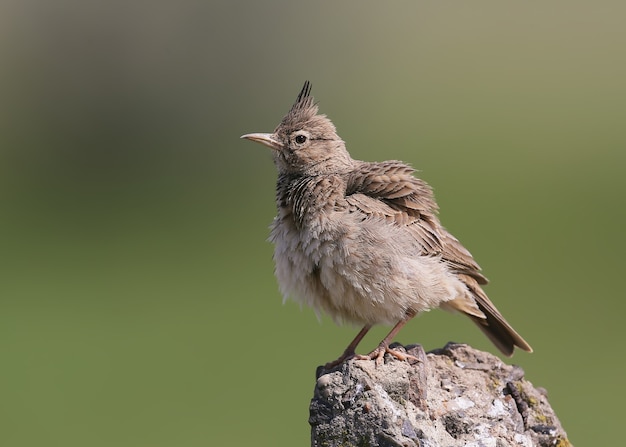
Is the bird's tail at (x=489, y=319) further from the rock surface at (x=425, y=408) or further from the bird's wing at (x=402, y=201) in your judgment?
the rock surface at (x=425, y=408)

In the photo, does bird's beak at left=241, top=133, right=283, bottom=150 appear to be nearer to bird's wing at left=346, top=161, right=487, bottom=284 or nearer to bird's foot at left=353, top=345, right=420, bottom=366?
bird's wing at left=346, top=161, right=487, bottom=284

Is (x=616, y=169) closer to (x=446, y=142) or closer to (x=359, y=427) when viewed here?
(x=446, y=142)

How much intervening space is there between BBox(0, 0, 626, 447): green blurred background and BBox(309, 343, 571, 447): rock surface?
5892mm

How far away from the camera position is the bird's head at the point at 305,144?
8.46 m

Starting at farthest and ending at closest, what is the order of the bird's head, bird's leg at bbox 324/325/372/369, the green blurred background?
1. the green blurred background
2. the bird's head
3. bird's leg at bbox 324/325/372/369

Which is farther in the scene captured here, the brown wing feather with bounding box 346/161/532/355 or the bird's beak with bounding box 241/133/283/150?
the bird's beak with bounding box 241/133/283/150

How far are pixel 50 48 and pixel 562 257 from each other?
1671 cm

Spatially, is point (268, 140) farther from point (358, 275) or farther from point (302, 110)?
point (358, 275)

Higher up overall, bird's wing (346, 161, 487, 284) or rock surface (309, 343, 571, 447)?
bird's wing (346, 161, 487, 284)

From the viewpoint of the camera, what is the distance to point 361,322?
777cm

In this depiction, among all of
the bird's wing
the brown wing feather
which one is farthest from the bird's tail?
the bird's wing

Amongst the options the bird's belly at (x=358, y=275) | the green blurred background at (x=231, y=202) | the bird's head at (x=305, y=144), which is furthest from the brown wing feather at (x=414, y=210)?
the green blurred background at (x=231, y=202)

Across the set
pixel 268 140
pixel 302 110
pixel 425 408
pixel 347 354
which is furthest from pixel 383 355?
pixel 302 110

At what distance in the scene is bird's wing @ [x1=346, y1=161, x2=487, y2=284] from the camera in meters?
7.71
